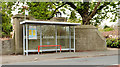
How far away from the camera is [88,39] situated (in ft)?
52.5

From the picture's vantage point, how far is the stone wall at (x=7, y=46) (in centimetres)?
1271

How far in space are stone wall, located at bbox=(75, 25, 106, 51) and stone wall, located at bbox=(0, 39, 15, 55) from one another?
641 centimetres

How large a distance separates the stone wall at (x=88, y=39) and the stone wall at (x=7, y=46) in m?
6.41

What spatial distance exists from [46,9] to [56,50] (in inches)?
305

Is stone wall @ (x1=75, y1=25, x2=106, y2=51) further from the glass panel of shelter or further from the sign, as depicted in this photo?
the sign

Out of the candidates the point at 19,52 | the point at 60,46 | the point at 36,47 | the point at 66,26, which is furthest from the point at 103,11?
the point at 19,52

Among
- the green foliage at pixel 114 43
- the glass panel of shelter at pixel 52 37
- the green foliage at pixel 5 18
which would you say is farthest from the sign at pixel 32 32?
the green foliage at pixel 114 43

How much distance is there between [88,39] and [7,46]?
315 inches

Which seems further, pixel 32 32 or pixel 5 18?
pixel 5 18

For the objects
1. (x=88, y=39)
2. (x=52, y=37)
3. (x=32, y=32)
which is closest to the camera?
(x=32, y=32)

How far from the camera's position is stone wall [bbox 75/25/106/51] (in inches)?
624

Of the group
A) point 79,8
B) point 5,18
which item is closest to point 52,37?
point 79,8

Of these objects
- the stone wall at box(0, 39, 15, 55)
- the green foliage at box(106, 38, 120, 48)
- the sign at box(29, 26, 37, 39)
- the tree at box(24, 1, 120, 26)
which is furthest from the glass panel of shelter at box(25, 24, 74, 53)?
the green foliage at box(106, 38, 120, 48)

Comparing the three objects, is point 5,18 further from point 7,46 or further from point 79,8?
point 7,46
